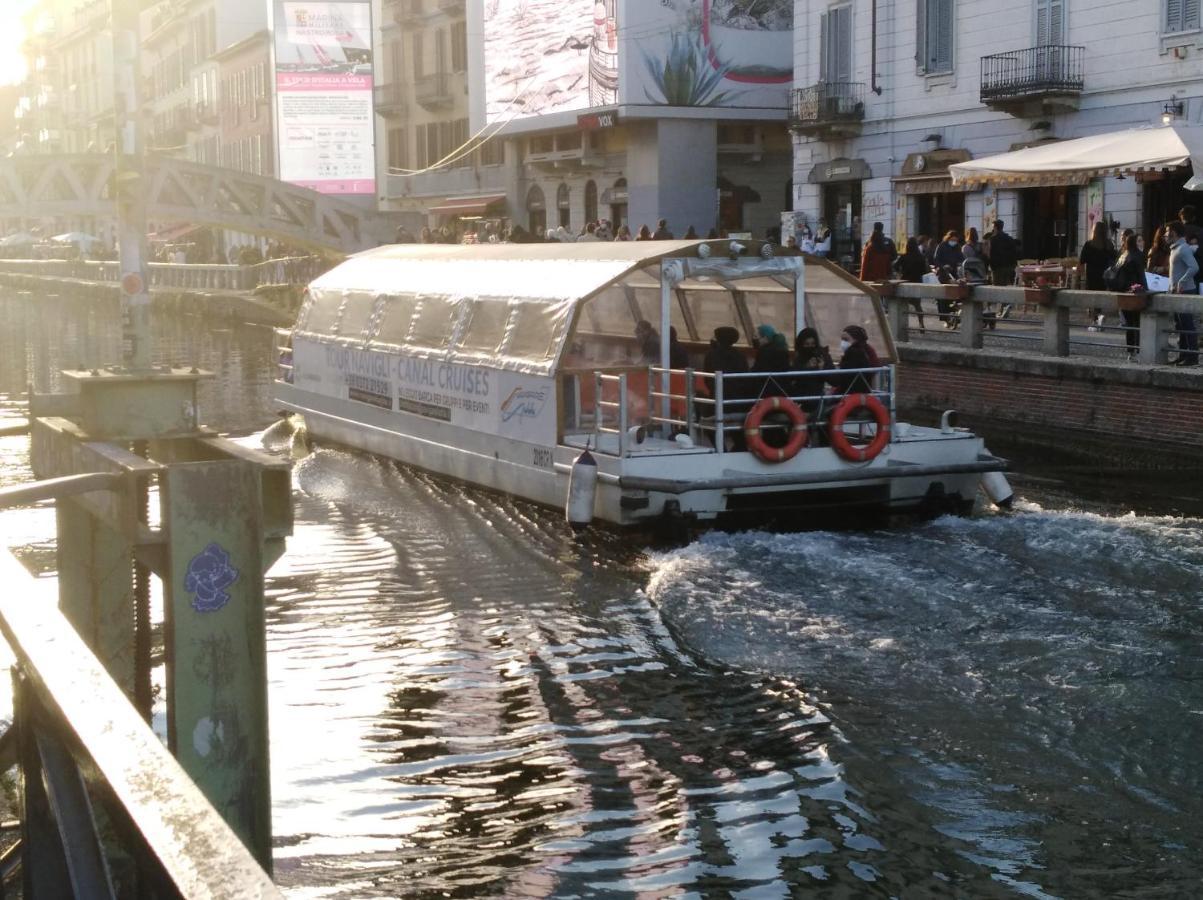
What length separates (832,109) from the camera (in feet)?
126

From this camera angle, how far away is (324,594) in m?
12.8

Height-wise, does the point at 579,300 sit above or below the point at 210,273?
below

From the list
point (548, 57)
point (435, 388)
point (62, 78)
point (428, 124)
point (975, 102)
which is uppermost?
point (62, 78)

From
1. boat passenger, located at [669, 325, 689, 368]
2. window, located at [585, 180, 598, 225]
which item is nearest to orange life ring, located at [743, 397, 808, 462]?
boat passenger, located at [669, 325, 689, 368]

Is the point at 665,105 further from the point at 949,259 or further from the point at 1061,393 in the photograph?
the point at 1061,393

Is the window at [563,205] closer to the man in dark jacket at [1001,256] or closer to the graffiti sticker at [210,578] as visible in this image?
the man in dark jacket at [1001,256]

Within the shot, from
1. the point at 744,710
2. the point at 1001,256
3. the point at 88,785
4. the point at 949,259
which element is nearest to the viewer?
the point at 88,785

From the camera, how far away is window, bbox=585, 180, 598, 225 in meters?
53.2

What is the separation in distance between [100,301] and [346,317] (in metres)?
42.7

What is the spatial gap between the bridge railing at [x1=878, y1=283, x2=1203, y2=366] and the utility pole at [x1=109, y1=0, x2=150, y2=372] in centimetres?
1031

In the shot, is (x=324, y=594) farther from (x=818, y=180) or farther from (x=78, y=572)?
(x=818, y=180)

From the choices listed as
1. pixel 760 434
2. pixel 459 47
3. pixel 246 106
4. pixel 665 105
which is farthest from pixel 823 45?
pixel 246 106

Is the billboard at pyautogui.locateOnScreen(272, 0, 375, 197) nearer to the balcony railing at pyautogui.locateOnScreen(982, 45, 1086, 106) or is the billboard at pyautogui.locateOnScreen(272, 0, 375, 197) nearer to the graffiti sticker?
the balcony railing at pyautogui.locateOnScreen(982, 45, 1086, 106)

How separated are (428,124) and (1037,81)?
36587mm
